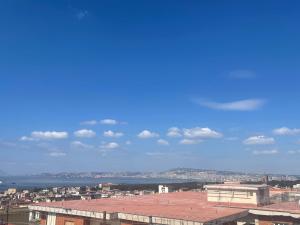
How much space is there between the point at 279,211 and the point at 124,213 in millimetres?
9204

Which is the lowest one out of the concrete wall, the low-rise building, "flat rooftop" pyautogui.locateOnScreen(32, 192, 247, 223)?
the concrete wall

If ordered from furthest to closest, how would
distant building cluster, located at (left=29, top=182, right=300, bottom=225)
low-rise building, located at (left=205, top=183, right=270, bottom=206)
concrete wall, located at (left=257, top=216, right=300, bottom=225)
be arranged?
low-rise building, located at (left=205, top=183, right=270, bottom=206)
distant building cluster, located at (left=29, top=182, right=300, bottom=225)
concrete wall, located at (left=257, top=216, right=300, bottom=225)

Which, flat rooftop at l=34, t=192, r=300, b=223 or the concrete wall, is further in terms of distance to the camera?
flat rooftop at l=34, t=192, r=300, b=223

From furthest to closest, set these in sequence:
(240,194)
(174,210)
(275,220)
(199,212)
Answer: (240,194) → (174,210) → (199,212) → (275,220)

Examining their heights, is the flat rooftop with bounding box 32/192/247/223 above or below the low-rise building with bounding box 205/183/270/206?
below

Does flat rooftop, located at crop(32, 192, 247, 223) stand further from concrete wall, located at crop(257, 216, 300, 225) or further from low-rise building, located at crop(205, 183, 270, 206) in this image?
concrete wall, located at crop(257, 216, 300, 225)

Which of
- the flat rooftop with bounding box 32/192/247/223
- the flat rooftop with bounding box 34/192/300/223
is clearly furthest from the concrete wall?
the flat rooftop with bounding box 32/192/247/223

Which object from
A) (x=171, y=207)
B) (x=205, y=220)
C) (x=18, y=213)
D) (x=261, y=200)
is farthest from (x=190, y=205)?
(x=18, y=213)

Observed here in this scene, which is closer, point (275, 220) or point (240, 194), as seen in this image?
point (275, 220)

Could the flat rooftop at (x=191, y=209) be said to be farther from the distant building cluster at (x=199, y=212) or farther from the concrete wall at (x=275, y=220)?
the concrete wall at (x=275, y=220)

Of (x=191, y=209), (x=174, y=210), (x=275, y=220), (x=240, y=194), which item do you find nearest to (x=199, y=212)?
(x=191, y=209)

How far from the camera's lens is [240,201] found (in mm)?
28797

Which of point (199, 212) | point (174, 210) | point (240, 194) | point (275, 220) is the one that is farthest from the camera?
point (240, 194)

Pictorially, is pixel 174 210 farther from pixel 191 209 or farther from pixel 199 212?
pixel 199 212
